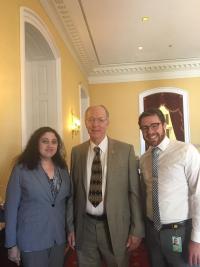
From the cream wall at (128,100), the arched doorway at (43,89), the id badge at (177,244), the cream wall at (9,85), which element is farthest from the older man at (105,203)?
the cream wall at (128,100)

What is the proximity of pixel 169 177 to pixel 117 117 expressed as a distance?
6.36 metres

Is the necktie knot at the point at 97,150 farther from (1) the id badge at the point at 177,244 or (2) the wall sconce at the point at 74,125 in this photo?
(2) the wall sconce at the point at 74,125

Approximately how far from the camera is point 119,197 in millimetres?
2250

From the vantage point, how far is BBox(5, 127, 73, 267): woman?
204cm

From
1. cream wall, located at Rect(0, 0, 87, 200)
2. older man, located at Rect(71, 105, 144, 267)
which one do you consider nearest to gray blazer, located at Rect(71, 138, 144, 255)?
older man, located at Rect(71, 105, 144, 267)

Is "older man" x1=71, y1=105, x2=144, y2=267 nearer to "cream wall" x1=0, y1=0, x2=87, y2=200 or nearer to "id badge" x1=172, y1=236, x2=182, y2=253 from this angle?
"id badge" x1=172, y1=236, x2=182, y2=253

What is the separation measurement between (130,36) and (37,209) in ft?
15.6

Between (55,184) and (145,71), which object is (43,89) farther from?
(145,71)

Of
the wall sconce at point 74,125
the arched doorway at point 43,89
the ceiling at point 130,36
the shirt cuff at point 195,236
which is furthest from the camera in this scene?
the wall sconce at point 74,125

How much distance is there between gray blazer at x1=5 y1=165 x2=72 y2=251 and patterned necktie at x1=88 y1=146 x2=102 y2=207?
283mm

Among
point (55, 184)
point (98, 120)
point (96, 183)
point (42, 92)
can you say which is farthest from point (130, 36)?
point (55, 184)

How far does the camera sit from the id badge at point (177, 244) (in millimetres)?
2021

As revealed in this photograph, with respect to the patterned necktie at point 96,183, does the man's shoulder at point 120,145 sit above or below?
above

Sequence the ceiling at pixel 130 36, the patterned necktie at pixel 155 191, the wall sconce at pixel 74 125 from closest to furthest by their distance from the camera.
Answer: the patterned necktie at pixel 155 191 < the ceiling at pixel 130 36 < the wall sconce at pixel 74 125
